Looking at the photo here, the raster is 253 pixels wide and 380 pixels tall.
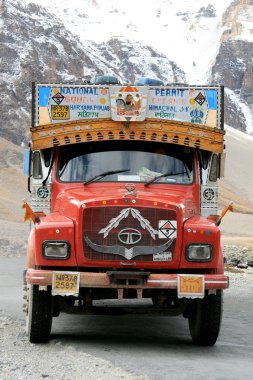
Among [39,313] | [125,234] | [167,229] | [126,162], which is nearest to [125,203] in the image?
[125,234]

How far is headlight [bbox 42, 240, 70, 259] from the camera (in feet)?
30.7

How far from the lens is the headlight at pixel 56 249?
30.7ft

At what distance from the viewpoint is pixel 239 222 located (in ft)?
245


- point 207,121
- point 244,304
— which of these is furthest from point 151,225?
point 244,304

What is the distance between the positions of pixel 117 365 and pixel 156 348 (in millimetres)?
1468

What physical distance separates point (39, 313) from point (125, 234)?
1.41 meters

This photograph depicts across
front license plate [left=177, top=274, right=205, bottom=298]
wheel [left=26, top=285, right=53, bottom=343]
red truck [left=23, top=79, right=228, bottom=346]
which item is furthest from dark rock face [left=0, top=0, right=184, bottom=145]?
front license plate [left=177, top=274, right=205, bottom=298]

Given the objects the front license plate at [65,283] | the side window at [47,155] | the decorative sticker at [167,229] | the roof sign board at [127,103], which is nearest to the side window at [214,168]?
the roof sign board at [127,103]

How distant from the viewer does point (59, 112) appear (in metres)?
11.0

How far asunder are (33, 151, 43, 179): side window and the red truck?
0.01 metres

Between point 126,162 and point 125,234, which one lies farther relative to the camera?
point 126,162

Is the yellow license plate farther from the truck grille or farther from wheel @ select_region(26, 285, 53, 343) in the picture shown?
wheel @ select_region(26, 285, 53, 343)

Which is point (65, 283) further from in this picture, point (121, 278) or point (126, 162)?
point (126, 162)

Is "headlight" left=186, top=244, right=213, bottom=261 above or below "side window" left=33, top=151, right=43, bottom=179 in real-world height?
below
